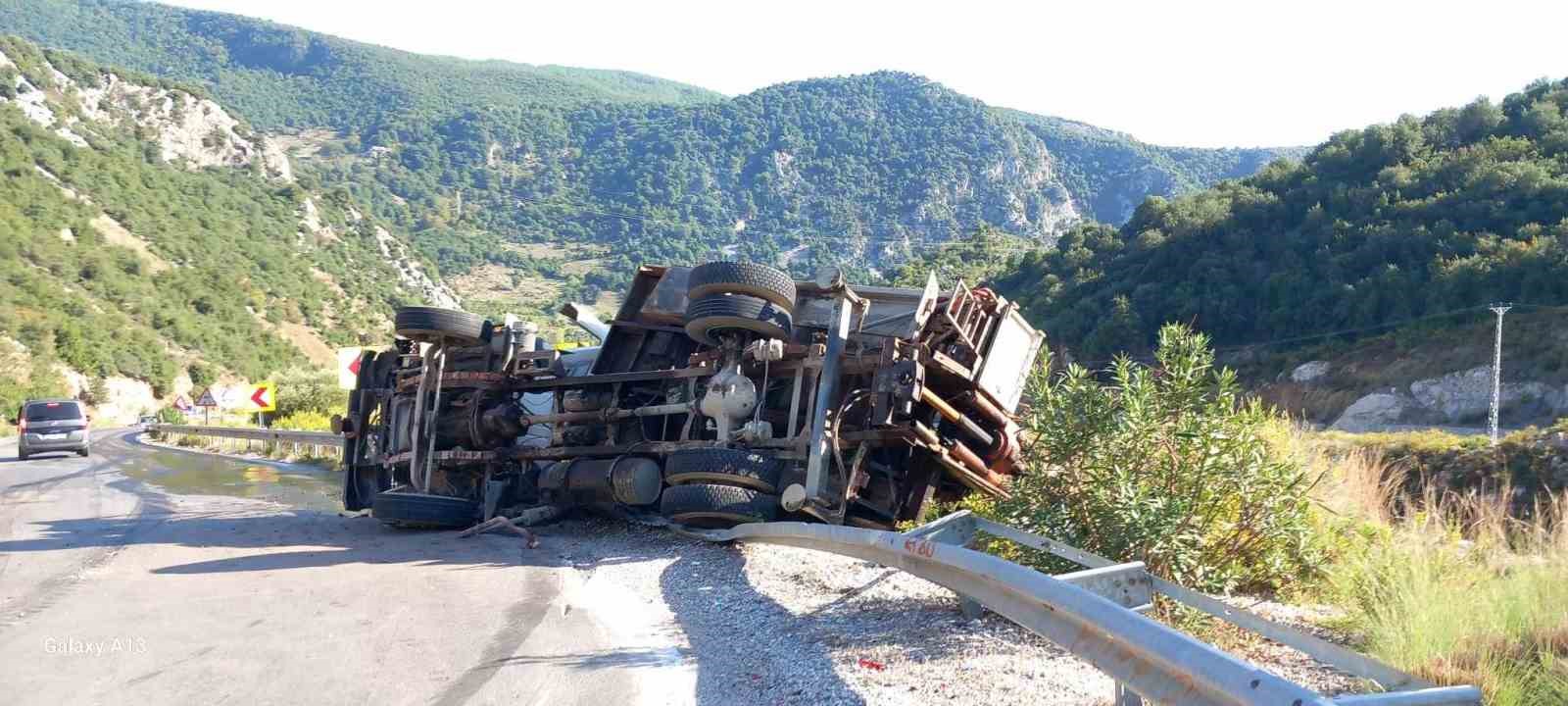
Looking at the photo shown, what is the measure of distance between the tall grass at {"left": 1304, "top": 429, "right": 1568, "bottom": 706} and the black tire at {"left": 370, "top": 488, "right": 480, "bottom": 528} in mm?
6936

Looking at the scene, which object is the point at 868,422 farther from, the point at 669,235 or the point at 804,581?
the point at 669,235

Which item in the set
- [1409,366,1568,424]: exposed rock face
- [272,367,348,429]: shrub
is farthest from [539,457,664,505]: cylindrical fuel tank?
[1409,366,1568,424]: exposed rock face

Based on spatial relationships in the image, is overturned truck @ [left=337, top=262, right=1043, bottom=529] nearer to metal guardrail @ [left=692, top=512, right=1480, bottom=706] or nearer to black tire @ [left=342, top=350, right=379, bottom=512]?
black tire @ [left=342, top=350, right=379, bottom=512]

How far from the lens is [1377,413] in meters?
35.9

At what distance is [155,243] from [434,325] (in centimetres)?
7284

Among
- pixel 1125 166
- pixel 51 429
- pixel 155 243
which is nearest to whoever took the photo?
pixel 51 429

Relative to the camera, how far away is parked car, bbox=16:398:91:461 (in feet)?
90.1

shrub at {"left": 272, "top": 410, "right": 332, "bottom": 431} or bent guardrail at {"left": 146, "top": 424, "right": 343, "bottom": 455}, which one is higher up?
bent guardrail at {"left": 146, "top": 424, "right": 343, "bottom": 455}

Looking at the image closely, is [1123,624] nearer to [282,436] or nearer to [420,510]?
[420,510]

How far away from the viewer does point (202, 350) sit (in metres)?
68.0

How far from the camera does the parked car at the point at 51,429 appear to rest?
2745 centimetres

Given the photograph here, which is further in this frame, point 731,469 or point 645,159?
point 645,159

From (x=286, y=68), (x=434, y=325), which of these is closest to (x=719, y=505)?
(x=434, y=325)

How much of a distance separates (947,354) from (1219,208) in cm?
4546
